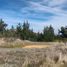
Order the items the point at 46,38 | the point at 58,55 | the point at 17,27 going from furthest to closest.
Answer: the point at 17,27
the point at 46,38
the point at 58,55

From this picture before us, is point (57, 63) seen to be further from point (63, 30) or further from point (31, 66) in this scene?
point (63, 30)

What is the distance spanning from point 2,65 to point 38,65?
1.84 m

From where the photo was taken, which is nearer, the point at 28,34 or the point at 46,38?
the point at 46,38

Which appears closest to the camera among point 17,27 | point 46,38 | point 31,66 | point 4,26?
point 31,66

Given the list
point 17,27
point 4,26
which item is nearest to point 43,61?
point 17,27

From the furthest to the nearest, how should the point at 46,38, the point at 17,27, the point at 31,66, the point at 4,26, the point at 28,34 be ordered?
the point at 4,26
the point at 17,27
the point at 28,34
the point at 46,38
the point at 31,66

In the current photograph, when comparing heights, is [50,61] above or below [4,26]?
below

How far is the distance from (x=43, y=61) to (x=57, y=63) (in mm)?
693

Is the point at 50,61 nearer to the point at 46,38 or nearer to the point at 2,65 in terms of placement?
the point at 2,65

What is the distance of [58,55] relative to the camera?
1602 centimetres

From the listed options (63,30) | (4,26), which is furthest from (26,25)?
(63,30)

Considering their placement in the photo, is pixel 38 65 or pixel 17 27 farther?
pixel 17 27

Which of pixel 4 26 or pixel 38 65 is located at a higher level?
pixel 4 26

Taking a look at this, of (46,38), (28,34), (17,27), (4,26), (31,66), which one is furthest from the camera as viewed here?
(4,26)
